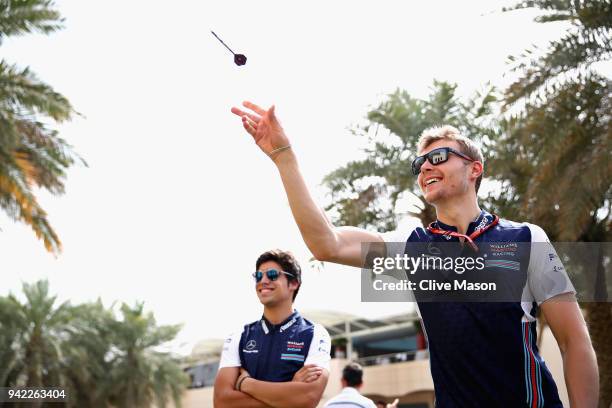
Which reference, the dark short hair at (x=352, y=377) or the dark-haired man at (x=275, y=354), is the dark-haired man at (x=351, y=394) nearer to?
→ the dark short hair at (x=352, y=377)

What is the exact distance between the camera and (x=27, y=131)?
16.5 m

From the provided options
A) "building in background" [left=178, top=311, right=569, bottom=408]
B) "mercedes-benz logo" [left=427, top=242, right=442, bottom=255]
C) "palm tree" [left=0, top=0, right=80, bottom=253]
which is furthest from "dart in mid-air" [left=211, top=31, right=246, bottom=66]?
"building in background" [left=178, top=311, right=569, bottom=408]

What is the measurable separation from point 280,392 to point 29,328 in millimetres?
33107

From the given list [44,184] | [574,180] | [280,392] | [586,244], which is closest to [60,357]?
[44,184]

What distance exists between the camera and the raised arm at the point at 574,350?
9.59 feet

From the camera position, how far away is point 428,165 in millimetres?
3412

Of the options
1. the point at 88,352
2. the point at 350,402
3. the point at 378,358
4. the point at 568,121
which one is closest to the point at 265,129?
the point at 350,402

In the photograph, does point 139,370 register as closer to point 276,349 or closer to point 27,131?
point 27,131

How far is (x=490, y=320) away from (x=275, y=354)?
215 centimetres

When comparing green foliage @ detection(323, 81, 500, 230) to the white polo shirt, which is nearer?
the white polo shirt

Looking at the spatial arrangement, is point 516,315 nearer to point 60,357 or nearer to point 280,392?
point 280,392

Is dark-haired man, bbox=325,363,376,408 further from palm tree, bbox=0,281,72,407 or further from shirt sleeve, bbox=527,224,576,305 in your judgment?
palm tree, bbox=0,281,72,407

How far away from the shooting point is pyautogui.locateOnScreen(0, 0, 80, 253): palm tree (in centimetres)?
1534

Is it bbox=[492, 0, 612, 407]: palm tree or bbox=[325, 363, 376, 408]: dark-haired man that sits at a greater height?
bbox=[492, 0, 612, 407]: palm tree
